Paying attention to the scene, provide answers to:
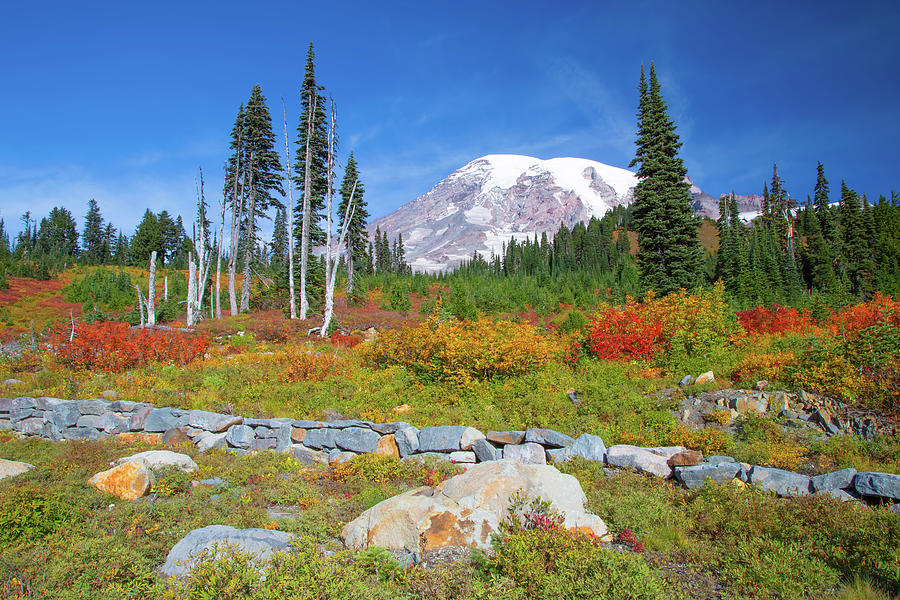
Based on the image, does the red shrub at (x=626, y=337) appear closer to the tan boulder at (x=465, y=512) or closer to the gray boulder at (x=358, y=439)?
the gray boulder at (x=358, y=439)

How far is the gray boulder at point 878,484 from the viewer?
5.37 meters

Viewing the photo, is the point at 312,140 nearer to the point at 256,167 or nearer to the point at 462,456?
the point at 256,167

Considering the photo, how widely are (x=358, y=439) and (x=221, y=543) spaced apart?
4054 mm

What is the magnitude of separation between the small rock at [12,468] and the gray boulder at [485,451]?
24.0 feet

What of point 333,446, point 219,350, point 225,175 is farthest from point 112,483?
point 225,175

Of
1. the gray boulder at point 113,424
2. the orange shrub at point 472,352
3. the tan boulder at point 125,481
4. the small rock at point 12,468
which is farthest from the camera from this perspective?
the orange shrub at point 472,352

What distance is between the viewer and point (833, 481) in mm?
5816

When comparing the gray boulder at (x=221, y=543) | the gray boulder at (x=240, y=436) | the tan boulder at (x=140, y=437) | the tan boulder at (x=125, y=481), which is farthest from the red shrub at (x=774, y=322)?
the tan boulder at (x=140, y=437)

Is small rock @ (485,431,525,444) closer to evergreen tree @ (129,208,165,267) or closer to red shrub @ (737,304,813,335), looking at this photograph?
red shrub @ (737,304,813,335)

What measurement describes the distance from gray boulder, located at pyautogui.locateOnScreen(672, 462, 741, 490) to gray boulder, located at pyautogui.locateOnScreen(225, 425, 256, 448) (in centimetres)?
824

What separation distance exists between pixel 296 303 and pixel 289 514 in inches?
918

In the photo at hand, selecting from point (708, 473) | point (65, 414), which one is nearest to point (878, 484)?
point (708, 473)

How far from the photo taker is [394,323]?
23656 mm

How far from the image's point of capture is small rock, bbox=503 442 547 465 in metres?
7.62
